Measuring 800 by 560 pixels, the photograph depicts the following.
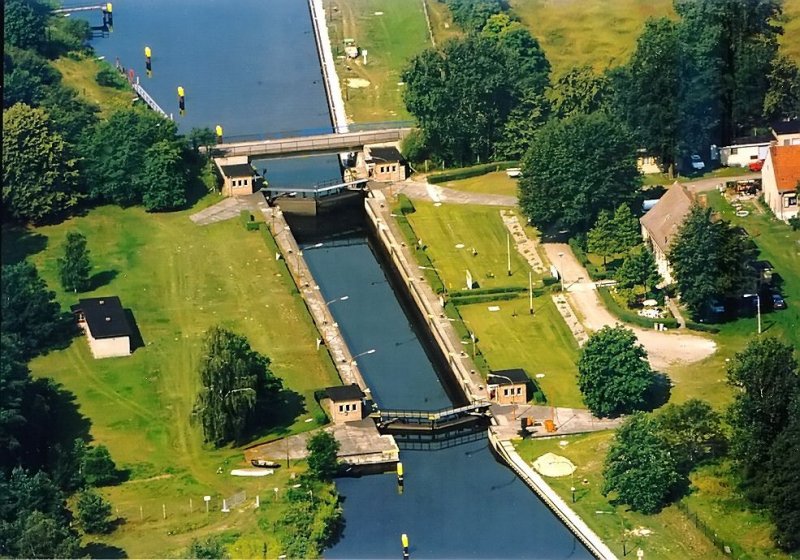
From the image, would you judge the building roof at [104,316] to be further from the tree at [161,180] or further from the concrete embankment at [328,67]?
the concrete embankment at [328,67]

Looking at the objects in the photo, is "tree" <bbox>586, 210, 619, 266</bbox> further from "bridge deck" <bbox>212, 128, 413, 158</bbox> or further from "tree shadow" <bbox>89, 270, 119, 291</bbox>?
"tree shadow" <bbox>89, 270, 119, 291</bbox>

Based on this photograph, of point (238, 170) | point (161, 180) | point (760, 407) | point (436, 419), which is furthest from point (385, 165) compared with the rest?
point (760, 407)

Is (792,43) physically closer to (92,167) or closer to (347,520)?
(92,167)

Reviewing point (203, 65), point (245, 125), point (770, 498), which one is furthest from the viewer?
point (203, 65)

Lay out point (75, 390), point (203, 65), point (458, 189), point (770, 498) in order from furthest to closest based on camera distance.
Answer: point (203, 65), point (458, 189), point (75, 390), point (770, 498)

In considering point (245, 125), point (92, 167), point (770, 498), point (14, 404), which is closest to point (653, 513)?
point (770, 498)

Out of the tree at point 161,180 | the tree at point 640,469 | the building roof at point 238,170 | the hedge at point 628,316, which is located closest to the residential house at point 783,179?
the hedge at point 628,316
